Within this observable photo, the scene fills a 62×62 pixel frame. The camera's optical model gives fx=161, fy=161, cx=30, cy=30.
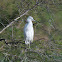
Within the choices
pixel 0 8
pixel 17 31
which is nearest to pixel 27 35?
pixel 17 31

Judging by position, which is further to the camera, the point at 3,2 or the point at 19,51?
the point at 3,2

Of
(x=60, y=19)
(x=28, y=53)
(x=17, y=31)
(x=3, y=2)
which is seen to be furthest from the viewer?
(x=60, y=19)

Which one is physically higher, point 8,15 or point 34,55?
point 8,15

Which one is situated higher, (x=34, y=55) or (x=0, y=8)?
(x=0, y=8)

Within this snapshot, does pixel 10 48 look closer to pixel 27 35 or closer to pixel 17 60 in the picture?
pixel 17 60

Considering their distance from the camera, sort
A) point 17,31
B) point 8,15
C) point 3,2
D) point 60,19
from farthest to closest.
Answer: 1. point 60,19
2. point 8,15
3. point 17,31
4. point 3,2

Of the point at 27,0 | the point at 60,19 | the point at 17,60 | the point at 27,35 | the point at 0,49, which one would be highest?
the point at 60,19

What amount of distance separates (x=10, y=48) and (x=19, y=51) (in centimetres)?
12

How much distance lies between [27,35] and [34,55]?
39cm

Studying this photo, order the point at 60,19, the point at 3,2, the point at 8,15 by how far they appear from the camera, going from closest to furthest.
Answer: the point at 3,2 < the point at 8,15 < the point at 60,19

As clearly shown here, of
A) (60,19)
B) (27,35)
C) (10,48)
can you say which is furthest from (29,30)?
(60,19)

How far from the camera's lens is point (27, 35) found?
2.39 m

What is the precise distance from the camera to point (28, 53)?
2.05 meters

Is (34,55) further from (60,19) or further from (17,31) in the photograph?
(60,19)
